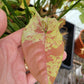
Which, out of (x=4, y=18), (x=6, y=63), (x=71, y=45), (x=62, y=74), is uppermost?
(x=4, y=18)

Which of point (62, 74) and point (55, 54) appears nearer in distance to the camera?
point (55, 54)

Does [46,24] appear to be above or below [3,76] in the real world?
above

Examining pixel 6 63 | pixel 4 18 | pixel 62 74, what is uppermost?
pixel 4 18

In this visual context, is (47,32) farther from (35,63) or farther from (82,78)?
(82,78)

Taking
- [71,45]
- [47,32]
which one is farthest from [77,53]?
[47,32]

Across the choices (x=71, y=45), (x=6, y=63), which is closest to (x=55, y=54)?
(x=6, y=63)

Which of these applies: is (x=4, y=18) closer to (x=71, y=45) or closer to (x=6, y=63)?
(x=6, y=63)
